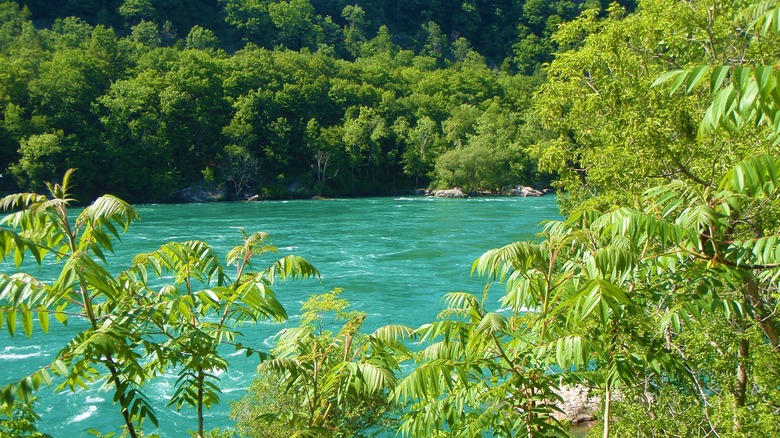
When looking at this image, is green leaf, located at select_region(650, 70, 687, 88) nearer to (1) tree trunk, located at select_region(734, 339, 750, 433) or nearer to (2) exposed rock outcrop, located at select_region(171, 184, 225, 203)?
(1) tree trunk, located at select_region(734, 339, 750, 433)

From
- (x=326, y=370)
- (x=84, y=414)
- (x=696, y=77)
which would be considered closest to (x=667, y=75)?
(x=696, y=77)

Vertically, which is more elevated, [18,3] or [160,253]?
[18,3]

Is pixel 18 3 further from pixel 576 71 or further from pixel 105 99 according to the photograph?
pixel 576 71

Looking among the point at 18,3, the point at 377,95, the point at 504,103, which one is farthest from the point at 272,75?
the point at 18,3

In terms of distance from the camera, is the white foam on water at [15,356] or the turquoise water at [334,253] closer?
the turquoise water at [334,253]

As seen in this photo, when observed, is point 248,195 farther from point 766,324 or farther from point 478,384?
point 478,384

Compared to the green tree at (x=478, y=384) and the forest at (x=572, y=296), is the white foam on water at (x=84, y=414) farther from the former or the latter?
the green tree at (x=478, y=384)

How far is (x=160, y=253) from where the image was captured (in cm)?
349

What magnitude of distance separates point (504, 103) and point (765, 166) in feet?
287

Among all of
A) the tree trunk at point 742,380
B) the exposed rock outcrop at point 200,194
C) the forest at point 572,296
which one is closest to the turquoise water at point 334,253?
the forest at point 572,296

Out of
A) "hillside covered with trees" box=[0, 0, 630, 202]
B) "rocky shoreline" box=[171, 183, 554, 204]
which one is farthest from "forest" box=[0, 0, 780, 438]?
"rocky shoreline" box=[171, 183, 554, 204]

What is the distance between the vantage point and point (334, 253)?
2753cm

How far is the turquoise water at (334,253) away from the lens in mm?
12383

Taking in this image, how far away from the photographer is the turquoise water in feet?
40.6
